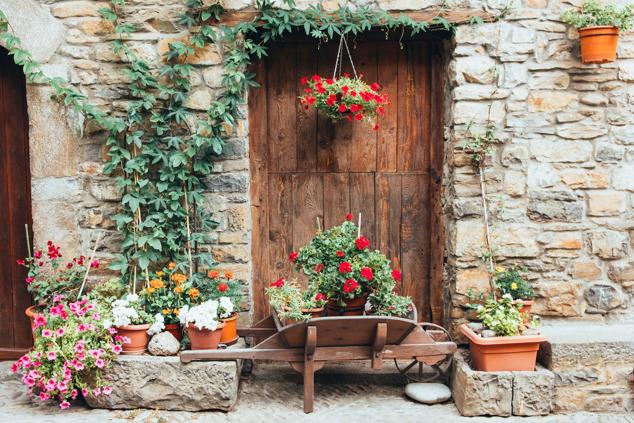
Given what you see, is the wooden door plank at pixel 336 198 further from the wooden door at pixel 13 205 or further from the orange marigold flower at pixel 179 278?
the wooden door at pixel 13 205

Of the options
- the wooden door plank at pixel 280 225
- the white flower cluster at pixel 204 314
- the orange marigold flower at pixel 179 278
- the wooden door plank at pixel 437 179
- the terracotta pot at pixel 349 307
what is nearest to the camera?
the white flower cluster at pixel 204 314

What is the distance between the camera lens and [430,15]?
4047mm

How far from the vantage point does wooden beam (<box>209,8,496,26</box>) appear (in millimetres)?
4031

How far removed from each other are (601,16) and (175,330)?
10.6 ft

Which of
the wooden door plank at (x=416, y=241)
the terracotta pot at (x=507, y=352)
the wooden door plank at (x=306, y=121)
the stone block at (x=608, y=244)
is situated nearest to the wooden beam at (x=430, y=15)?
the wooden door plank at (x=306, y=121)

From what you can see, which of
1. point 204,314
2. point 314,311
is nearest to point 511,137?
point 314,311

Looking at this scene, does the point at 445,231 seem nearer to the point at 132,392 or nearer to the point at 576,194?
the point at 576,194

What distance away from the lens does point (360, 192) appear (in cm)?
443

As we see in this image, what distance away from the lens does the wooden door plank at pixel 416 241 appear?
175 inches

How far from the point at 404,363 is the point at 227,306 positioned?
136cm

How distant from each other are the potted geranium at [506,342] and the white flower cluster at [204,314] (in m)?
1.50

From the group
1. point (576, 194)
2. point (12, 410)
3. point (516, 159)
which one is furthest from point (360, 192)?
point (12, 410)

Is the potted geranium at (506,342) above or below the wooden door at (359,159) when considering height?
below

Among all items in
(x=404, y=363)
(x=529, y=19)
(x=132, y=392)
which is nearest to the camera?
(x=132, y=392)
